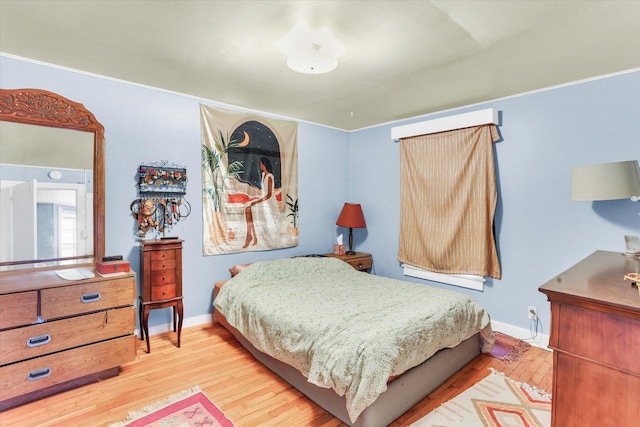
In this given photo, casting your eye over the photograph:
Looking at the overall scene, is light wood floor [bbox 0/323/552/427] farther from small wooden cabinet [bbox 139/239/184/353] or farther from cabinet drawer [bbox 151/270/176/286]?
cabinet drawer [bbox 151/270/176/286]

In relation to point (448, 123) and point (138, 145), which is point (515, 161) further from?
point (138, 145)

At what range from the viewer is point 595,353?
1.13m

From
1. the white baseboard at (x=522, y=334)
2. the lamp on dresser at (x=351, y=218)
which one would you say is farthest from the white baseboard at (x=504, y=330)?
the lamp on dresser at (x=351, y=218)

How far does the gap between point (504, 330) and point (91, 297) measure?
11.7 feet

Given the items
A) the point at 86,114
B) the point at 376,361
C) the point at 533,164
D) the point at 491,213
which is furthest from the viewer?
the point at 491,213

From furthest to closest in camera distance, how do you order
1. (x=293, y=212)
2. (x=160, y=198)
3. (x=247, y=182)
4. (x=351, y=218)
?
(x=351, y=218), (x=293, y=212), (x=247, y=182), (x=160, y=198)

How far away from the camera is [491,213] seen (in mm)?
3049

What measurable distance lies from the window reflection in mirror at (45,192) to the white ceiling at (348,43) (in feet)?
1.96

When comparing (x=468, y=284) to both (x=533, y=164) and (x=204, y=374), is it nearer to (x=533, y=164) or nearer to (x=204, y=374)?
(x=533, y=164)

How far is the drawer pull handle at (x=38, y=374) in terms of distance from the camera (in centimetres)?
193

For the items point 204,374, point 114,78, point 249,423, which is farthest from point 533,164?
point 114,78

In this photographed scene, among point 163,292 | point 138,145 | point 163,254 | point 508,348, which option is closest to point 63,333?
point 163,292

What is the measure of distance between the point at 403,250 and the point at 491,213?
43.6 inches

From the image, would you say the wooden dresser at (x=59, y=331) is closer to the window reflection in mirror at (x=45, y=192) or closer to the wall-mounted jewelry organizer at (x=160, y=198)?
the window reflection in mirror at (x=45, y=192)
